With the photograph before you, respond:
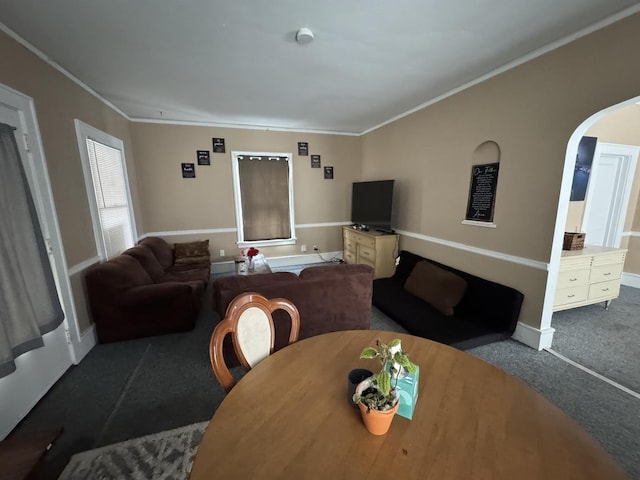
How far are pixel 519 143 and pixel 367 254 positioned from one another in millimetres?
2560

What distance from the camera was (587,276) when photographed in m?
2.90

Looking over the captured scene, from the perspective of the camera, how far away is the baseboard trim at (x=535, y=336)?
245cm

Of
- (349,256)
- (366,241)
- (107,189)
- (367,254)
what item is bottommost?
(349,256)

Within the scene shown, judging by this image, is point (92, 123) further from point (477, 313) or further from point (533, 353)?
point (533, 353)

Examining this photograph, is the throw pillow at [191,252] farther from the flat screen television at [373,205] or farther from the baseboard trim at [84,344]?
the flat screen television at [373,205]

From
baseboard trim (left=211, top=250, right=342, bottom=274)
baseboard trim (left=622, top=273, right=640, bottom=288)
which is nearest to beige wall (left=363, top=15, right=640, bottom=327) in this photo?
baseboard trim (left=211, top=250, right=342, bottom=274)

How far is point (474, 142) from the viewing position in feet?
9.62

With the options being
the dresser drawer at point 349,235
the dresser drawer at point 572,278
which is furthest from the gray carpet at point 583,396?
the dresser drawer at point 349,235

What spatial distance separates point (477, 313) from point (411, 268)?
3.60 ft

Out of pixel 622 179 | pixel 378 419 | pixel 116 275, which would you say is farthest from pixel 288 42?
pixel 622 179

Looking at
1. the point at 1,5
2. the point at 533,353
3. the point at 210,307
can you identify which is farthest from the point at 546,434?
the point at 1,5

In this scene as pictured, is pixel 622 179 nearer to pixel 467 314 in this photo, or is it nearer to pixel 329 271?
pixel 467 314

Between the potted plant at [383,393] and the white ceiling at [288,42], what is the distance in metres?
2.08

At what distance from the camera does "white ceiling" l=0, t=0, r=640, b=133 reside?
1.74 m
